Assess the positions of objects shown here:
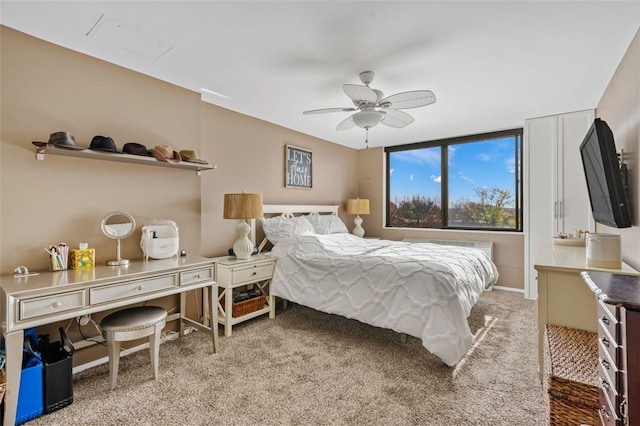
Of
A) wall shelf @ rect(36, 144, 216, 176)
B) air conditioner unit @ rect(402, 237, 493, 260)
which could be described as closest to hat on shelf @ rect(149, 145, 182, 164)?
wall shelf @ rect(36, 144, 216, 176)

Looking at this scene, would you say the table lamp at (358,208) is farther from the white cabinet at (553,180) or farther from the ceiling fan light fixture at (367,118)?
the ceiling fan light fixture at (367,118)

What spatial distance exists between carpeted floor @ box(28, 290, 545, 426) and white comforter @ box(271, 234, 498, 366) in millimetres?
257

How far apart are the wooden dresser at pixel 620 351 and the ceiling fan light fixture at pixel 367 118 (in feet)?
6.45

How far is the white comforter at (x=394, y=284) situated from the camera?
2.25 meters

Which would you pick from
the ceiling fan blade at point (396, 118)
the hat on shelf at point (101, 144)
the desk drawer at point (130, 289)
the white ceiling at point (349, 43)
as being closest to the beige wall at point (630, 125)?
the white ceiling at point (349, 43)

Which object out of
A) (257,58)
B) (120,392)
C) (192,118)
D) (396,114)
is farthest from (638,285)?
(192,118)

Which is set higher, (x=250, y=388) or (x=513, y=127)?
(x=513, y=127)

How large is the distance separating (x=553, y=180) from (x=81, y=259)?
4939 millimetres

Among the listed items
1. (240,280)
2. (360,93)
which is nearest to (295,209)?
(240,280)

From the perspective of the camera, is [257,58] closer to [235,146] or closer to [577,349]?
[235,146]

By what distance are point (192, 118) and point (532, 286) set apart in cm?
459

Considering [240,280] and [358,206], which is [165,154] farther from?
[358,206]

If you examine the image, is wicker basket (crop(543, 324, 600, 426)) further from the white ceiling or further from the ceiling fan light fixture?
the ceiling fan light fixture

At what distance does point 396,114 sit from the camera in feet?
9.07
